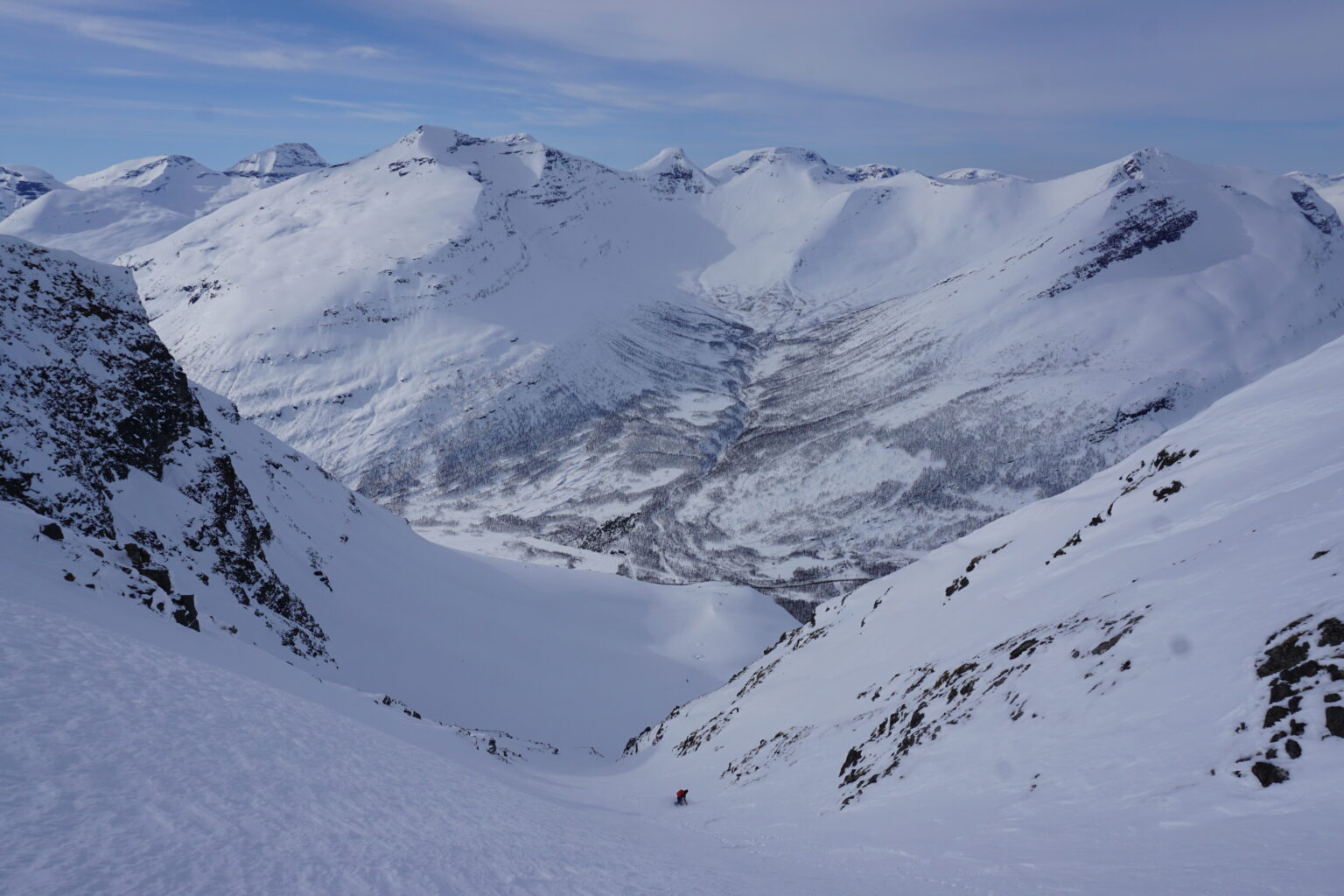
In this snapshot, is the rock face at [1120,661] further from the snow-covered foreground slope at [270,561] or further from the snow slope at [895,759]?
the snow-covered foreground slope at [270,561]

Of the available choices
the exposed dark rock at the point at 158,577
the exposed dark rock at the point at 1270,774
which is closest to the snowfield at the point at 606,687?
the exposed dark rock at the point at 1270,774

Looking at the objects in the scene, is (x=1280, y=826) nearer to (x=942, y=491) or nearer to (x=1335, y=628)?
(x=1335, y=628)

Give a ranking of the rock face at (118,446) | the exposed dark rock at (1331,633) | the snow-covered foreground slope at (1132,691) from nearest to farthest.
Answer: the snow-covered foreground slope at (1132,691) < the exposed dark rock at (1331,633) < the rock face at (118,446)

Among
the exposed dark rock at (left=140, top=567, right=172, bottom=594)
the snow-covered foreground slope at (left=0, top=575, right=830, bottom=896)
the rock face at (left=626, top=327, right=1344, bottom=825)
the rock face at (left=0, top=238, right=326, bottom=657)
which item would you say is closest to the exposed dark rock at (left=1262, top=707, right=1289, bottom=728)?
the rock face at (left=626, top=327, right=1344, bottom=825)

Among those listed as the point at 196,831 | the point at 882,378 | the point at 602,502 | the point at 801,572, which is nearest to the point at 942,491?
the point at 801,572

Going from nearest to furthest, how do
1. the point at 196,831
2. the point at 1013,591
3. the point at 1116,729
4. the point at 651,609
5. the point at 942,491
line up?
1. the point at 196,831
2. the point at 1116,729
3. the point at 1013,591
4. the point at 651,609
5. the point at 942,491

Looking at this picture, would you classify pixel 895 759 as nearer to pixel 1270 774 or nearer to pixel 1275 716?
pixel 1275 716

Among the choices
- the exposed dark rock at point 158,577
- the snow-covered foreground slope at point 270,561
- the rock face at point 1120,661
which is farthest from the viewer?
the snow-covered foreground slope at point 270,561
